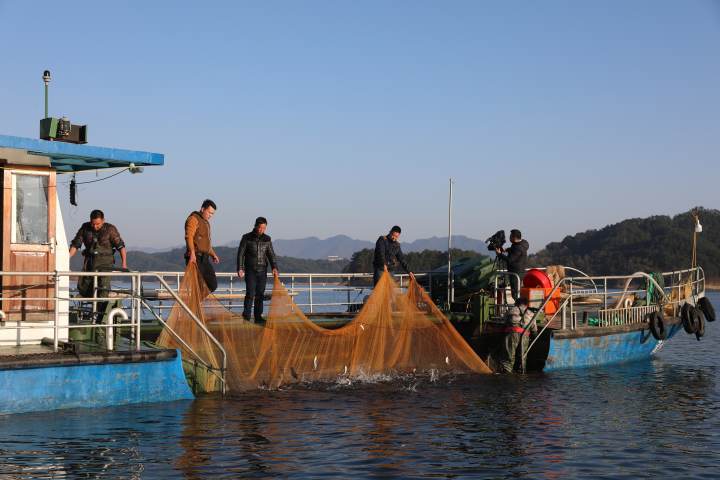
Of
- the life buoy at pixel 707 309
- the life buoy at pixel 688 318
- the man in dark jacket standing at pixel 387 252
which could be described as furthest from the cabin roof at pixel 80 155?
the life buoy at pixel 707 309

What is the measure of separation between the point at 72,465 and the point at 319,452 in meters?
3.02

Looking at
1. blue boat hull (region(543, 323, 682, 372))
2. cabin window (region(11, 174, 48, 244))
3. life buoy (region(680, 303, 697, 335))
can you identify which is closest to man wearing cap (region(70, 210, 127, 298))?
cabin window (region(11, 174, 48, 244))

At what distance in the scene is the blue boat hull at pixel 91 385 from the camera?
11.9m

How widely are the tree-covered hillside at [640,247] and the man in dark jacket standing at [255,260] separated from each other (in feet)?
395

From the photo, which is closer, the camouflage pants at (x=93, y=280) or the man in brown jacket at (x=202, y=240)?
the camouflage pants at (x=93, y=280)

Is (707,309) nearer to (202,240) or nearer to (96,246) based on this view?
(202,240)

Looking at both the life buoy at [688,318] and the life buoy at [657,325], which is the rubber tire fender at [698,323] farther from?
the life buoy at [657,325]

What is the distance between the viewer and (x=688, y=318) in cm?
2173

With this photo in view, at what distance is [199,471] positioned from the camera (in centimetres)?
991

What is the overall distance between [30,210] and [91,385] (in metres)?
2.93

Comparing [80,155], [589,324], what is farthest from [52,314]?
[589,324]

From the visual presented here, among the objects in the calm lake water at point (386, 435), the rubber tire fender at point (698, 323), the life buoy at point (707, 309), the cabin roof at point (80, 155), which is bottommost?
the calm lake water at point (386, 435)

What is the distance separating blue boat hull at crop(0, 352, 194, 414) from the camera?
38.9 feet

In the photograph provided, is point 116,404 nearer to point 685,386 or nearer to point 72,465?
point 72,465
